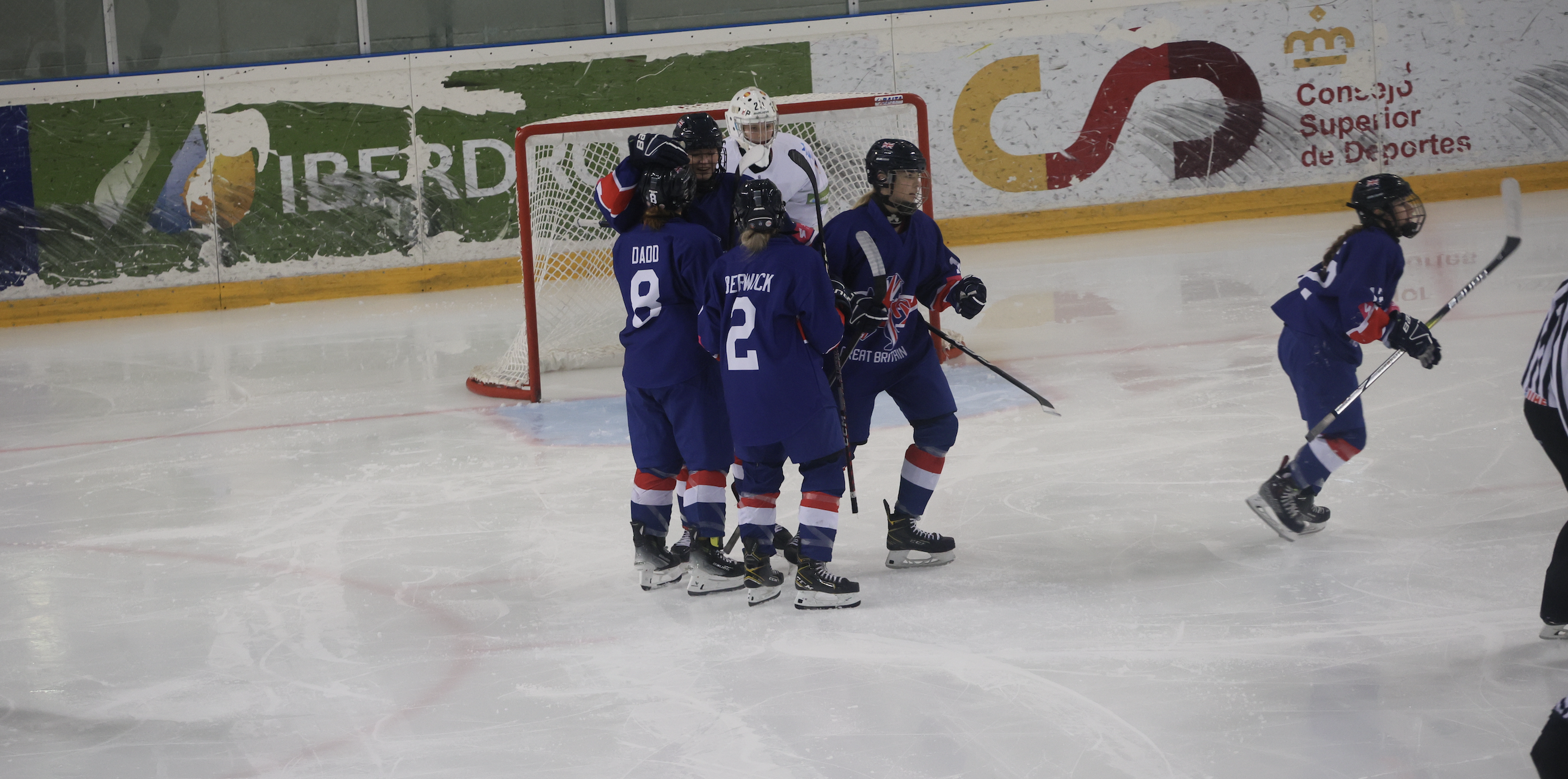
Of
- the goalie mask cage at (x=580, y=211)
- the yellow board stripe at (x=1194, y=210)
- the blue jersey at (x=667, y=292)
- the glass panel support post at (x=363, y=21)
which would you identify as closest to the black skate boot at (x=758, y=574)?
the blue jersey at (x=667, y=292)

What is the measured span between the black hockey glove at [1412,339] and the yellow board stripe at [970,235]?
8.12 meters

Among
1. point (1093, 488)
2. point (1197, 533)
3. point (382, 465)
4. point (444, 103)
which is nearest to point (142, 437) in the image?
point (382, 465)

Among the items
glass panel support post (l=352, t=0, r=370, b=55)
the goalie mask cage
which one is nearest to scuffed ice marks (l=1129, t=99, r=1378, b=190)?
the goalie mask cage

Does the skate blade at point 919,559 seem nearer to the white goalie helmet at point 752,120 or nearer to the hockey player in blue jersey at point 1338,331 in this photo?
the hockey player in blue jersey at point 1338,331

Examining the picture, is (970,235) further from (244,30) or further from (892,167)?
(892,167)

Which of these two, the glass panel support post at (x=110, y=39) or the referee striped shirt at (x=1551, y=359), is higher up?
the glass panel support post at (x=110, y=39)

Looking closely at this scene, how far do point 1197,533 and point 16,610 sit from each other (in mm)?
3239

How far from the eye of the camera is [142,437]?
6.05m

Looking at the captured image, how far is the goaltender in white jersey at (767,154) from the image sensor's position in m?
Result: 3.86

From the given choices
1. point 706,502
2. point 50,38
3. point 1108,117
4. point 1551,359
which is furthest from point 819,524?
point 50,38

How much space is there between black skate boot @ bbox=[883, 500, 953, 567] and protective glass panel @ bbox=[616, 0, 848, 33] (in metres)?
8.78

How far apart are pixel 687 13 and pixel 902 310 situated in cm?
887

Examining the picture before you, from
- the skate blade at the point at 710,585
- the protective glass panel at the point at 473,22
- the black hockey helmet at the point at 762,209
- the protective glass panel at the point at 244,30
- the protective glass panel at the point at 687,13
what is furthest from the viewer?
the protective glass panel at the point at 687,13

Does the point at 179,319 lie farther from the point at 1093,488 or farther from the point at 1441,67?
the point at 1441,67
